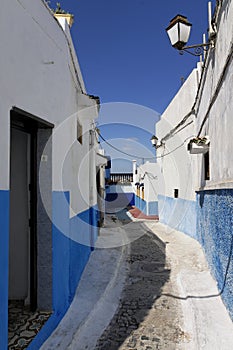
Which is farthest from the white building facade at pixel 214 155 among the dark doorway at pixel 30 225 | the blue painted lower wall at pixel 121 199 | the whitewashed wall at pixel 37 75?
the blue painted lower wall at pixel 121 199

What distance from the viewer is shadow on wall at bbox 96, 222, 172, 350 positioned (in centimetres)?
393

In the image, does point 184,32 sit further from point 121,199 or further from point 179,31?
point 121,199

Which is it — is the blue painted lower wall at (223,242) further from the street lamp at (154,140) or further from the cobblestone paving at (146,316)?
the street lamp at (154,140)

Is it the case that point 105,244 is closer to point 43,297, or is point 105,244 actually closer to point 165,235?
point 165,235

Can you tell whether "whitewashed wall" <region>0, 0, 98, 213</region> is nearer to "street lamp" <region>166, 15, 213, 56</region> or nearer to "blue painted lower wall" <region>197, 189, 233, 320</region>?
"street lamp" <region>166, 15, 213, 56</region>

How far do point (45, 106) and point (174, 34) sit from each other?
3.40 meters

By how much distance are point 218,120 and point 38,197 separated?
353 cm

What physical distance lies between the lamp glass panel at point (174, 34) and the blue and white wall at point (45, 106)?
2.15m

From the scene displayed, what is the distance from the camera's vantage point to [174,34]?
216 inches

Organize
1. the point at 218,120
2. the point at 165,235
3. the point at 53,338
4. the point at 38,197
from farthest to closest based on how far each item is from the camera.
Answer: the point at 165,235 → the point at 218,120 → the point at 38,197 → the point at 53,338

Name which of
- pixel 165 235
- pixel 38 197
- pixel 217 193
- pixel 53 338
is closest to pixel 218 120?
pixel 217 193

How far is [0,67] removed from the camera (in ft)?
8.36

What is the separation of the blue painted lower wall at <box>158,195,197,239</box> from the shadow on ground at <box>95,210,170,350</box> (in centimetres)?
151

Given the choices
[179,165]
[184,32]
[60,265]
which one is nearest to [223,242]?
[60,265]
